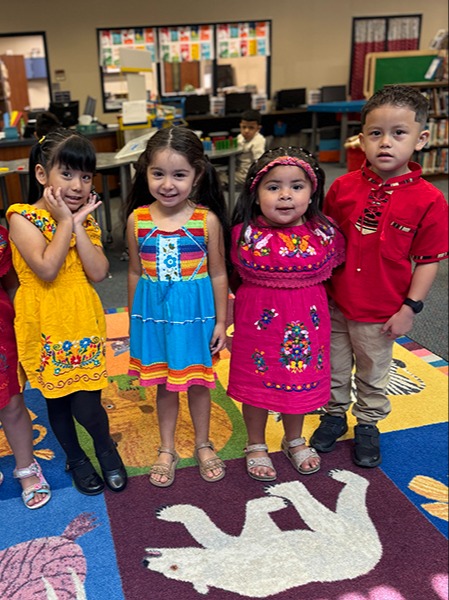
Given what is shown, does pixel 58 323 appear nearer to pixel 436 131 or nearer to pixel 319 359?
pixel 319 359

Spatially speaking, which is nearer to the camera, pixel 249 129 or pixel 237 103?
pixel 249 129

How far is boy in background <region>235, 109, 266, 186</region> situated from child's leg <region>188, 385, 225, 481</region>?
2695 mm

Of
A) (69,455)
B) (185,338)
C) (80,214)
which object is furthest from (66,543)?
(80,214)

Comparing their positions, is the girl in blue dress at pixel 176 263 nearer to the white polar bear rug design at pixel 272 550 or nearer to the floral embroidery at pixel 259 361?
the floral embroidery at pixel 259 361

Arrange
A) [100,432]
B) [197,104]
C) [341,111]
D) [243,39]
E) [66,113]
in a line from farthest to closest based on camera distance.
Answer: [243,39]
[197,104]
[341,111]
[66,113]
[100,432]

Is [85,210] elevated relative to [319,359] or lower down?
elevated

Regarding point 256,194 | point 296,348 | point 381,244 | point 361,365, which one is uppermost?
point 256,194

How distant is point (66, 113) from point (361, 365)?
4.11 meters

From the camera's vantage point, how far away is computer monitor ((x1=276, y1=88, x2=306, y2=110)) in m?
7.28

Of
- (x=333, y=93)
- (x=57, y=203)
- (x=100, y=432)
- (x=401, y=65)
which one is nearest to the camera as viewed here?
(x=57, y=203)

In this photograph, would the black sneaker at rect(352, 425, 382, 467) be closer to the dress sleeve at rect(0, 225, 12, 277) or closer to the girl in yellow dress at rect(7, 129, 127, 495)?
the girl in yellow dress at rect(7, 129, 127, 495)

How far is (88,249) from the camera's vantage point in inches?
47.5

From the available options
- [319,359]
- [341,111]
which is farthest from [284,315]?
[341,111]

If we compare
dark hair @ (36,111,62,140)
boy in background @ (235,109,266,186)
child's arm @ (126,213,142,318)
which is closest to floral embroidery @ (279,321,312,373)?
child's arm @ (126,213,142,318)
